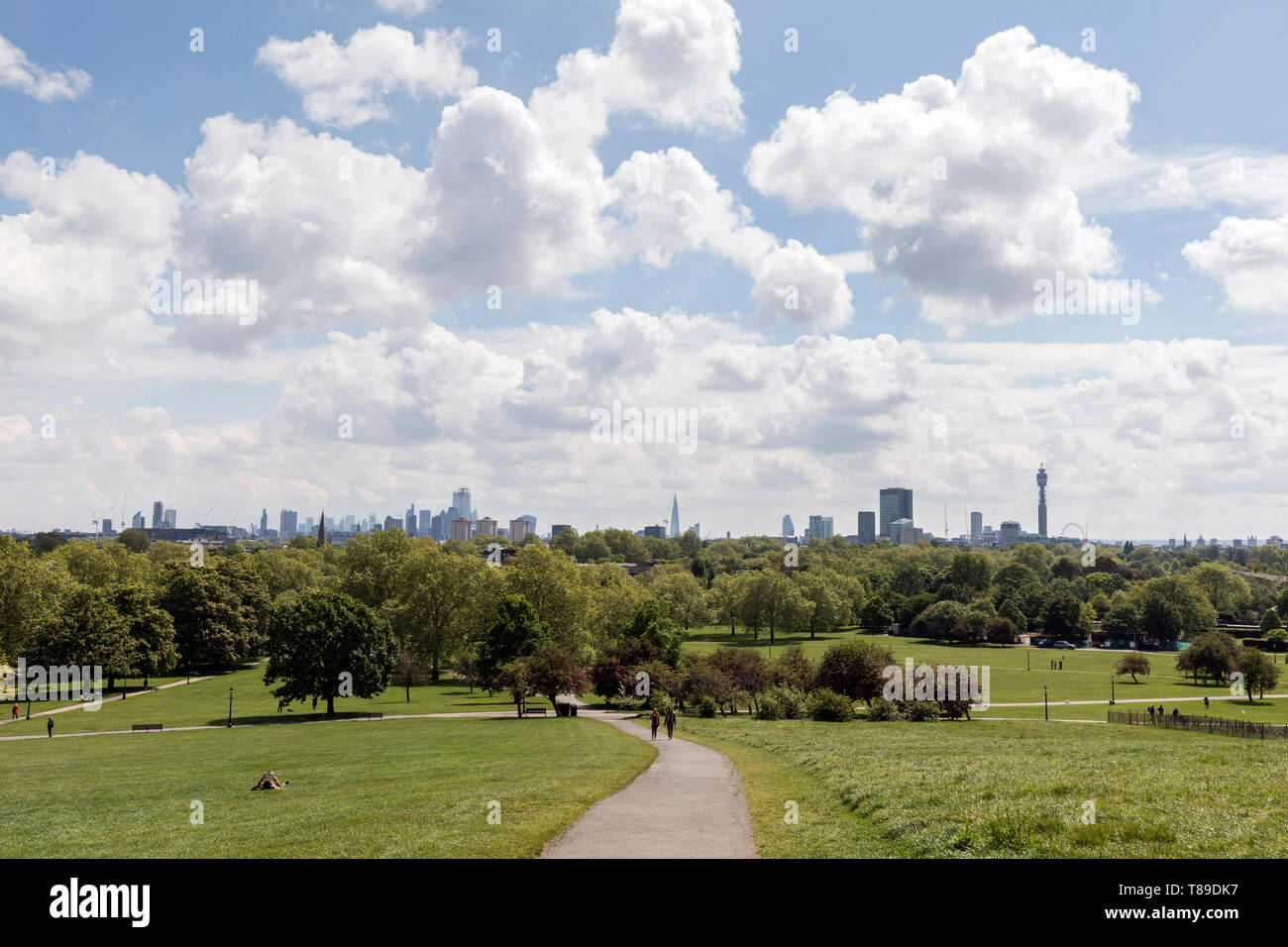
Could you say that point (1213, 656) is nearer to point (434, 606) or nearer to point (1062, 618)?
point (1062, 618)

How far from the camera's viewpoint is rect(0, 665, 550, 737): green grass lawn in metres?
53.6

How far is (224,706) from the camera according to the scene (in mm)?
62375

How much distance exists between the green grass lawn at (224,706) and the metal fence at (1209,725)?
4268 cm

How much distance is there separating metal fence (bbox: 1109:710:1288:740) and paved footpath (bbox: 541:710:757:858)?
39.4 meters

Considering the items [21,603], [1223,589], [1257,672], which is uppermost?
[21,603]

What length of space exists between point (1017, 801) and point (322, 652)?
48480 mm

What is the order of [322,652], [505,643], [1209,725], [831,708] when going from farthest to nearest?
[505,643]
[322,652]
[831,708]
[1209,725]

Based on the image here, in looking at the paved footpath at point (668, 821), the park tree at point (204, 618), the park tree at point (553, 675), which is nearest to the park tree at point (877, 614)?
the park tree at point (553, 675)

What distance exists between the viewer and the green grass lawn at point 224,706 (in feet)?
176

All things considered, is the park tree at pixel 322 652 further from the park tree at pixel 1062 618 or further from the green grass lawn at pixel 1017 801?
the park tree at pixel 1062 618

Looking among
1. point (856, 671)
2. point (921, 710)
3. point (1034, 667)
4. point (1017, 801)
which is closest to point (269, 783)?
point (1017, 801)

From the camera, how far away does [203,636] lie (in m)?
83.1
